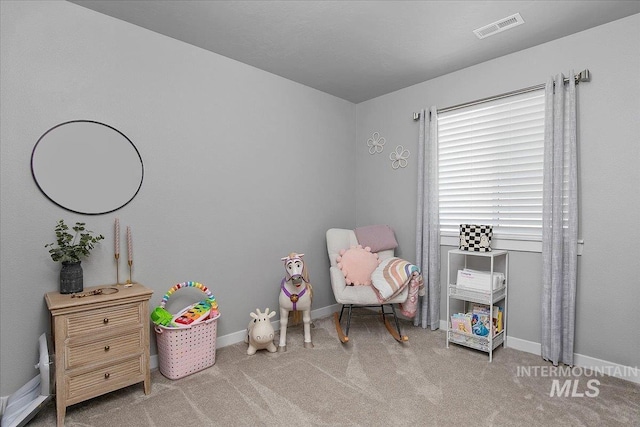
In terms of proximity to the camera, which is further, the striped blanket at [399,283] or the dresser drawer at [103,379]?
the striped blanket at [399,283]

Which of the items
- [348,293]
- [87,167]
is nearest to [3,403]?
[87,167]

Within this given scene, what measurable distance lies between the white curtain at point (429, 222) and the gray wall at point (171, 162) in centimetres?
95

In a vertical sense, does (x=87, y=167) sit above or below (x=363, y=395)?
above

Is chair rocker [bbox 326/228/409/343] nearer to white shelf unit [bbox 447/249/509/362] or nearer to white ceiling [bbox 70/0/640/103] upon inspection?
white shelf unit [bbox 447/249/509/362]

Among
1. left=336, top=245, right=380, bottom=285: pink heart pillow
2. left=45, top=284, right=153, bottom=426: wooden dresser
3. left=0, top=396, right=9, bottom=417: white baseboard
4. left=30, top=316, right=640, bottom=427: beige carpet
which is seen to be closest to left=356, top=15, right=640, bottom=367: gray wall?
left=30, top=316, right=640, bottom=427: beige carpet

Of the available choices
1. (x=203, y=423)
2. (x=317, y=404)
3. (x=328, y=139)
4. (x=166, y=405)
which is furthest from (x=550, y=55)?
(x=166, y=405)

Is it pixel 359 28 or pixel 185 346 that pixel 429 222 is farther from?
pixel 185 346

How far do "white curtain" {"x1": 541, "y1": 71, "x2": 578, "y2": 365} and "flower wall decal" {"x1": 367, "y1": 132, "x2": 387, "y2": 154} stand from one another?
1593 mm

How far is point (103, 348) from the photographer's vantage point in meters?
1.93

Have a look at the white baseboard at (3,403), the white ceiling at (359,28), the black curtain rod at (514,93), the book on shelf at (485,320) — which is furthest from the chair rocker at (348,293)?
the white baseboard at (3,403)

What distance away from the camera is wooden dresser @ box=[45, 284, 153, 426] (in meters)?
1.79

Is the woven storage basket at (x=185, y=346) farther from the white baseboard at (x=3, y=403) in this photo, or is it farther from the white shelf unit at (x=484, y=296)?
the white shelf unit at (x=484, y=296)

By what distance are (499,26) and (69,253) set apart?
10.4ft

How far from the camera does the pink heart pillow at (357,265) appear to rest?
A: 3.08 meters
